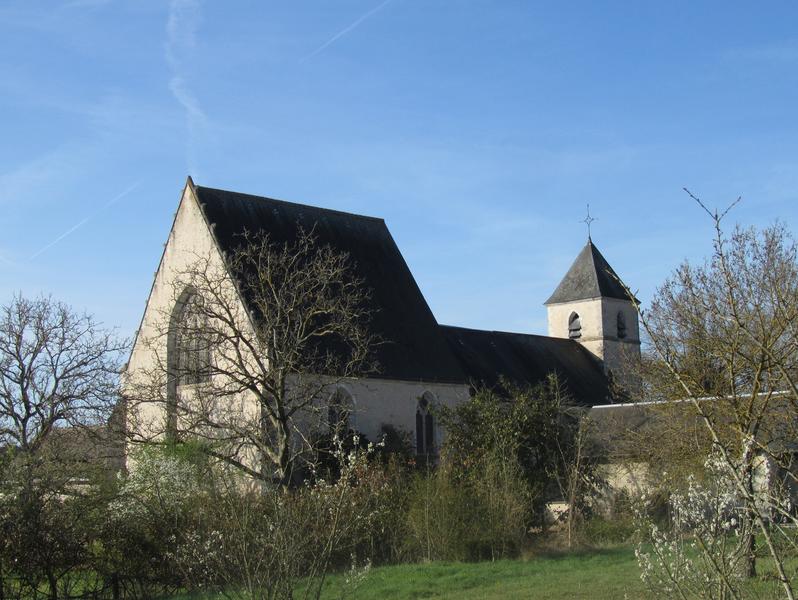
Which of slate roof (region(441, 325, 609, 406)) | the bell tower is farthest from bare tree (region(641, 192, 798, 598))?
the bell tower

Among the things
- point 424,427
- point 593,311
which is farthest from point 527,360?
point 424,427

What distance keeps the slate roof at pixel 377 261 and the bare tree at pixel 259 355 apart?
522 mm

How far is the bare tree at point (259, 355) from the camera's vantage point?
2030cm

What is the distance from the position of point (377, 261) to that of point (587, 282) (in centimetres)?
1516

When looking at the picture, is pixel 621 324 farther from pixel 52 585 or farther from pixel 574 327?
pixel 52 585

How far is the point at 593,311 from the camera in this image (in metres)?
40.5

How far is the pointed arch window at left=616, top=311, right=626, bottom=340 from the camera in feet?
135

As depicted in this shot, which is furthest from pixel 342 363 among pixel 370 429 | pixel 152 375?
pixel 152 375

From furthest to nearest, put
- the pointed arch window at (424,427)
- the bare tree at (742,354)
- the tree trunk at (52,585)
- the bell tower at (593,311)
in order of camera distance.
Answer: the bell tower at (593,311) < the pointed arch window at (424,427) < the tree trunk at (52,585) < the bare tree at (742,354)

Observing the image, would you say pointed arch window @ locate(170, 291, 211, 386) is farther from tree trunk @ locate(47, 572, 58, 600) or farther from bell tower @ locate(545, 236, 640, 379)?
bell tower @ locate(545, 236, 640, 379)

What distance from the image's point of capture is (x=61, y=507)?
41.1 ft

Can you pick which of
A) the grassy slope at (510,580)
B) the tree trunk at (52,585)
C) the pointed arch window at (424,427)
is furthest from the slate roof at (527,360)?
the tree trunk at (52,585)

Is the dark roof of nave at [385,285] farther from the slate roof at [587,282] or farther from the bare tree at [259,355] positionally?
the slate roof at [587,282]

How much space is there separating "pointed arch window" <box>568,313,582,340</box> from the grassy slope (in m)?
24.2
